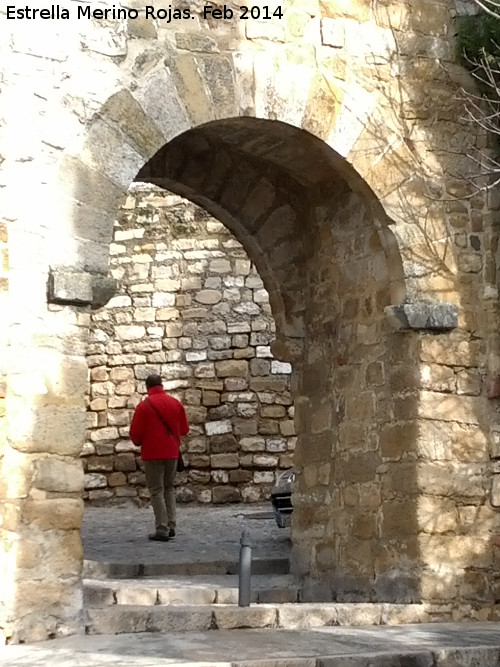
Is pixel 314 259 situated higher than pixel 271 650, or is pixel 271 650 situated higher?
pixel 314 259

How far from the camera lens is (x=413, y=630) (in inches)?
249

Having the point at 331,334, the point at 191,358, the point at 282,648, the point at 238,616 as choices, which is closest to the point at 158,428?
the point at 331,334

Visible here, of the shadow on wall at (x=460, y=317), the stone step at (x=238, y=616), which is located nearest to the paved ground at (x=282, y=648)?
the stone step at (x=238, y=616)

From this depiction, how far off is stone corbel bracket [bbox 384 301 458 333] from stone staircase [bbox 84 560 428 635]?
1.53m

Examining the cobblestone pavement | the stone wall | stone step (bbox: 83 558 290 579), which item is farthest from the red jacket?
the stone wall

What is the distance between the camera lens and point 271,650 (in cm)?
543

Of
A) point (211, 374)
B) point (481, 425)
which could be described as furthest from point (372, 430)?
point (211, 374)

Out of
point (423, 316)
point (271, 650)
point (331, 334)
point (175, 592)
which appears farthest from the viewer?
point (331, 334)

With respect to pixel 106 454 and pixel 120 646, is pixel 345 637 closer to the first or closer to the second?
Result: pixel 120 646

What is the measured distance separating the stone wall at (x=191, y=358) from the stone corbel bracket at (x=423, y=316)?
16.6 feet

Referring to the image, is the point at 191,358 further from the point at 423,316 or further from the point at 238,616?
the point at 238,616

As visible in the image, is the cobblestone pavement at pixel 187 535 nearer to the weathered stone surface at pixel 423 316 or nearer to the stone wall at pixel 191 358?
the stone wall at pixel 191 358

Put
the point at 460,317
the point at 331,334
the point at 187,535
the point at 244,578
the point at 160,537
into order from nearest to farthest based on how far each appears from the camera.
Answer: the point at 244,578
the point at 460,317
the point at 331,334
the point at 160,537
the point at 187,535

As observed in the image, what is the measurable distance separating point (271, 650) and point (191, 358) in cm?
698
